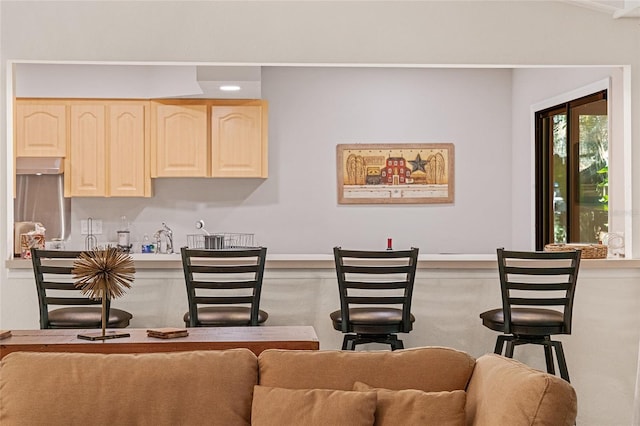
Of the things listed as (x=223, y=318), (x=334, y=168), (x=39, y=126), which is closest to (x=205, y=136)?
(x=334, y=168)

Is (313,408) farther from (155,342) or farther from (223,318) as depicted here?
(223,318)

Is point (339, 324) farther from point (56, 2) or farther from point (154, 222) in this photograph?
point (154, 222)

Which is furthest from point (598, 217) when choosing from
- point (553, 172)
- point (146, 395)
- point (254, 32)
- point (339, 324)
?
point (146, 395)

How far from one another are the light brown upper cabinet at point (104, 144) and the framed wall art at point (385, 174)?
1.84m

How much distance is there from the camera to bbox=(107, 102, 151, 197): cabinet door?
721 cm

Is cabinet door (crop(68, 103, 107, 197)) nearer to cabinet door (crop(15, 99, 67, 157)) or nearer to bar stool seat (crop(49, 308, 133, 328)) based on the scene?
cabinet door (crop(15, 99, 67, 157))

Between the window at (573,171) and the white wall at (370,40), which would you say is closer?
the white wall at (370,40)

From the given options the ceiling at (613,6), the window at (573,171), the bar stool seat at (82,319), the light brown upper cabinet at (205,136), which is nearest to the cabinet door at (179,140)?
the light brown upper cabinet at (205,136)

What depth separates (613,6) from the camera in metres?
5.21

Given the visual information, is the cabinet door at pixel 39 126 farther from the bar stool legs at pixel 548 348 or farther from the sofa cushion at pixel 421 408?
the sofa cushion at pixel 421 408

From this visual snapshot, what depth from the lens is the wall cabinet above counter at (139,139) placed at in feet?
23.5

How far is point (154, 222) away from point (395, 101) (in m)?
Result: 2.49

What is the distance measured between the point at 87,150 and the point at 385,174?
8.81ft

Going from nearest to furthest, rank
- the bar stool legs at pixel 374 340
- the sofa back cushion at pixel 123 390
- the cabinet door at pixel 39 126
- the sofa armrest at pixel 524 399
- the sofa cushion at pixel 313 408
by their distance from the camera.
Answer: the sofa armrest at pixel 524 399 → the sofa cushion at pixel 313 408 → the sofa back cushion at pixel 123 390 → the bar stool legs at pixel 374 340 → the cabinet door at pixel 39 126
